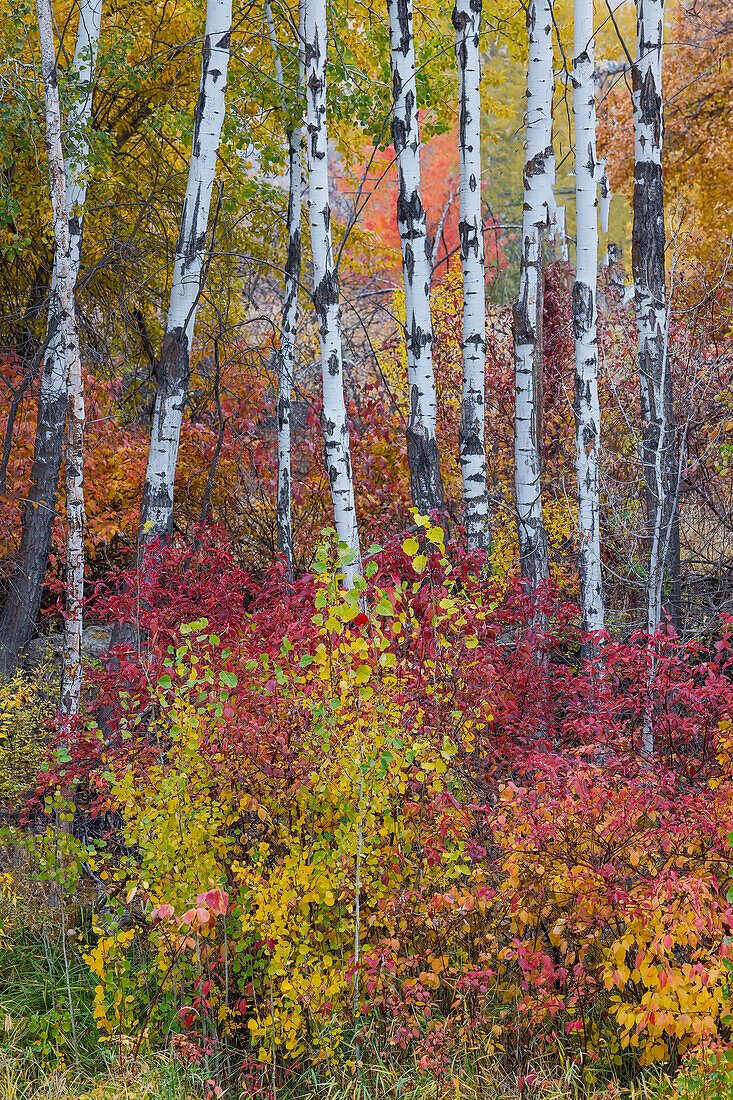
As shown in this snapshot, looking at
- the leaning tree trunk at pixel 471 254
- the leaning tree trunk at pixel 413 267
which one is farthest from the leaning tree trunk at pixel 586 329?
the leaning tree trunk at pixel 413 267

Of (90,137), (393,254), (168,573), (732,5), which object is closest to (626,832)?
(168,573)

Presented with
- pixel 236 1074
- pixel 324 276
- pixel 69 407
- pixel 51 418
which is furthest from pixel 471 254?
pixel 236 1074

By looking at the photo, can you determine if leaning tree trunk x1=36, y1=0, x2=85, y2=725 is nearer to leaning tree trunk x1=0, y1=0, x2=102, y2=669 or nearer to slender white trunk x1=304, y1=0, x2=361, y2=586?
leaning tree trunk x1=0, y1=0, x2=102, y2=669

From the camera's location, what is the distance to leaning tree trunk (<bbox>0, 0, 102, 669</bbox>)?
671cm

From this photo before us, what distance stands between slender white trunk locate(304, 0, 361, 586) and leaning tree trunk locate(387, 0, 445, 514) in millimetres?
831

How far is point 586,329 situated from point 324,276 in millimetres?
1937

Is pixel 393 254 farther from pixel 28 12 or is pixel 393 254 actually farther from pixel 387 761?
pixel 387 761

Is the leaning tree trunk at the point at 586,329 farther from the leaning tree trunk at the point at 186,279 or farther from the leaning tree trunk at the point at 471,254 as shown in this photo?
the leaning tree trunk at the point at 186,279

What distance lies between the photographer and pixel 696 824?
308cm

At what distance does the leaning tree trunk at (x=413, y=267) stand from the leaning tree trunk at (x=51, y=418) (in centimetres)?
239

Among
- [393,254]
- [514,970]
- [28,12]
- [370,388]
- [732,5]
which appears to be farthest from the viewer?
[732,5]

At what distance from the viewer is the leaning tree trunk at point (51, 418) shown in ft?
22.0

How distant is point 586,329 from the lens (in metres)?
6.17

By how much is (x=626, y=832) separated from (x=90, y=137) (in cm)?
640
